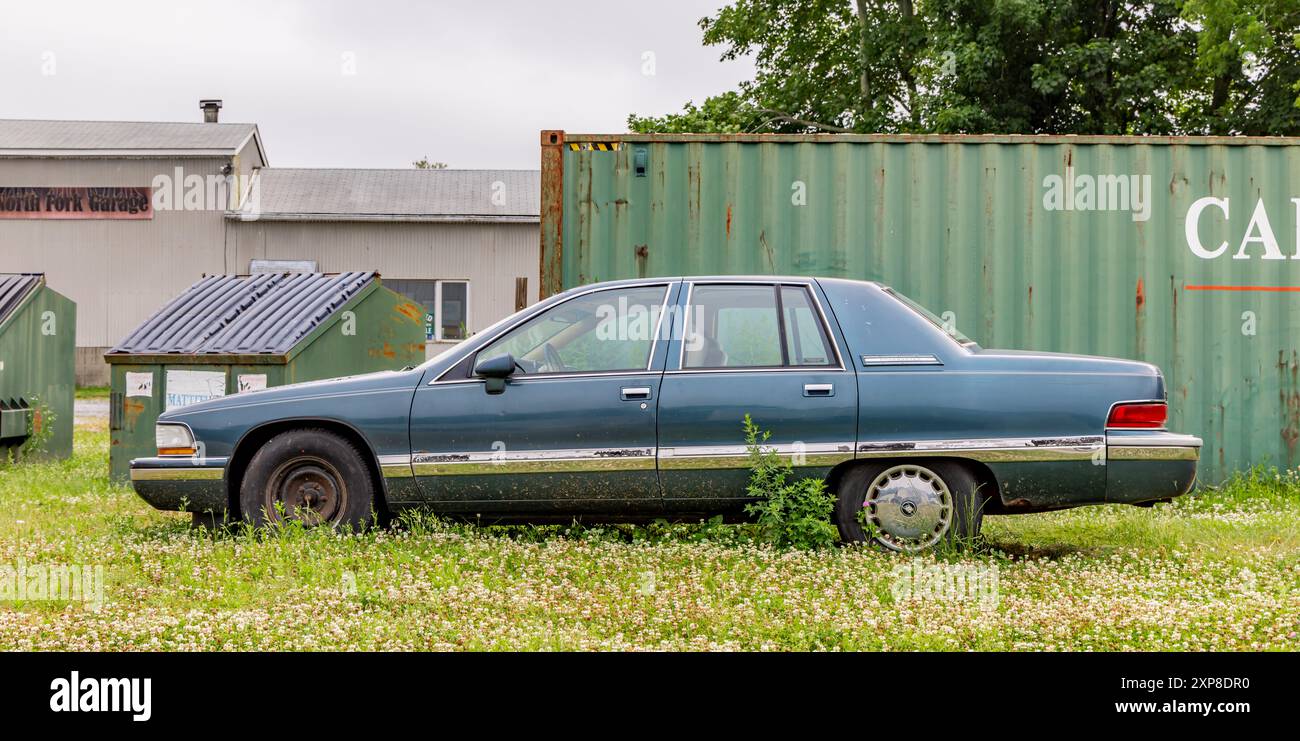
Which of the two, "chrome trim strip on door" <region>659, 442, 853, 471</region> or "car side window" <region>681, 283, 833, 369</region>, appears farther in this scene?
"car side window" <region>681, 283, 833, 369</region>

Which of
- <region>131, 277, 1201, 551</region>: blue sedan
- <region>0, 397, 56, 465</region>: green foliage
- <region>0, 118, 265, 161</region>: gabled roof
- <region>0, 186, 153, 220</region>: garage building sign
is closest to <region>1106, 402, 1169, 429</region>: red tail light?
<region>131, 277, 1201, 551</region>: blue sedan

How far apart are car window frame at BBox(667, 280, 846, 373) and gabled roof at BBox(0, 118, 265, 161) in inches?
820

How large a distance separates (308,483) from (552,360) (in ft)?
4.91

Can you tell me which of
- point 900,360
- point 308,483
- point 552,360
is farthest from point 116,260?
point 900,360

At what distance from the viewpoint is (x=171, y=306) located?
912cm

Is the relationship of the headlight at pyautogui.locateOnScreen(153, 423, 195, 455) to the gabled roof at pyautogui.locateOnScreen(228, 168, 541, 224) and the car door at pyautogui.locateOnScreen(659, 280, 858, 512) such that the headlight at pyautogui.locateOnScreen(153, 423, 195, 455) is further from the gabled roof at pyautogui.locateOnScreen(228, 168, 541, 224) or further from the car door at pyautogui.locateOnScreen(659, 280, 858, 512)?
the gabled roof at pyautogui.locateOnScreen(228, 168, 541, 224)

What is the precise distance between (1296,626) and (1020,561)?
4.72ft

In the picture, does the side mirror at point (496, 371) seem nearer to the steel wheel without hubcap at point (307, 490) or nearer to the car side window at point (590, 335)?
the car side window at point (590, 335)

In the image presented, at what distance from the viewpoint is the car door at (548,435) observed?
591 cm

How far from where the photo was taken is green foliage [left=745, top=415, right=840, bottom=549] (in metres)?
5.77

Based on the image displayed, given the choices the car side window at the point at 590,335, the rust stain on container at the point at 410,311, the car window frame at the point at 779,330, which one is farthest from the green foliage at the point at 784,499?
the rust stain on container at the point at 410,311

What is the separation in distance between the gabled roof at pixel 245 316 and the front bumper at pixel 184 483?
213 centimetres

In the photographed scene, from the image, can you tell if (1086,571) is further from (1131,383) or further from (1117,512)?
(1117,512)

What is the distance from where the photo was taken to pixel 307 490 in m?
6.13
